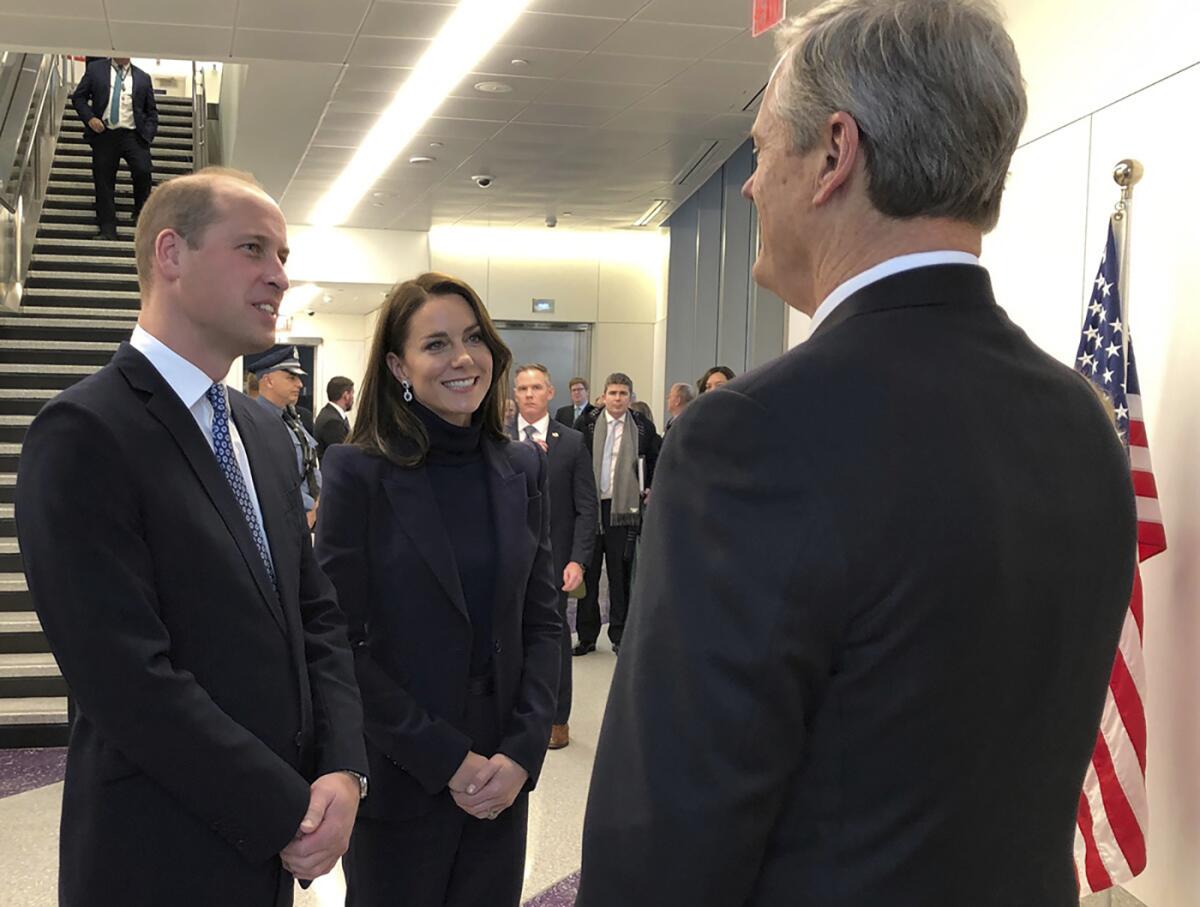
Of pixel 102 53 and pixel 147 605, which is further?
pixel 102 53

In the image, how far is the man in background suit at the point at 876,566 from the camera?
0.80 m

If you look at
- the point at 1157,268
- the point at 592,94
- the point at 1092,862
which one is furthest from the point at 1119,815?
the point at 592,94

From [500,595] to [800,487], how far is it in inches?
53.4

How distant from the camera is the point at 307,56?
679 cm

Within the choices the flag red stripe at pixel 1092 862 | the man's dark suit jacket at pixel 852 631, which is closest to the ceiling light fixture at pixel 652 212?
the flag red stripe at pixel 1092 862

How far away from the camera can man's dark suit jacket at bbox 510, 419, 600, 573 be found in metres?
5.80

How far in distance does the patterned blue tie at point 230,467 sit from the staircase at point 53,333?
3.84 meters

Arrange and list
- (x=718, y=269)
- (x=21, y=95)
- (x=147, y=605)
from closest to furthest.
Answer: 1. (x=147, y=605)
2. (x=21, y=95)
3. (x=718, y=269)

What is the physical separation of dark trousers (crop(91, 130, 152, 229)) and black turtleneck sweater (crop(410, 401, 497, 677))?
7.94 meters

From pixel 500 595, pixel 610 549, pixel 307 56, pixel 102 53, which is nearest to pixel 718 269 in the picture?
pixel 610 549

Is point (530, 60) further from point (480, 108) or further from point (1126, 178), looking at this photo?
point (1126, 178)

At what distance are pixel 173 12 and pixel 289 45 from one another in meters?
0.74

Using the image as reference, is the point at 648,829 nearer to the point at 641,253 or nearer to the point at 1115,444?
the point at 1115,444

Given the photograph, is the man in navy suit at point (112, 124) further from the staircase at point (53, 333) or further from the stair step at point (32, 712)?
the stair step at point (32, 712)
